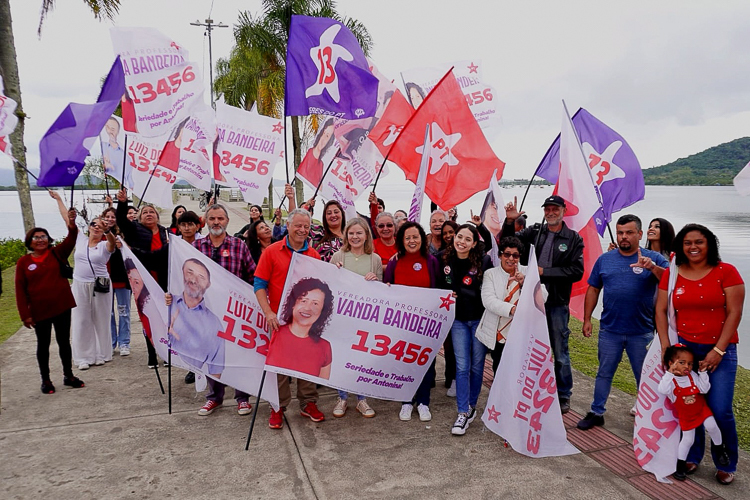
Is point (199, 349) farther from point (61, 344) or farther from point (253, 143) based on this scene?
point (253, 143)

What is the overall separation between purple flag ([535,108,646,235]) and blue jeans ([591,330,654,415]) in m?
1.91

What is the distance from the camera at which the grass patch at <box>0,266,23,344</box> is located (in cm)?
798

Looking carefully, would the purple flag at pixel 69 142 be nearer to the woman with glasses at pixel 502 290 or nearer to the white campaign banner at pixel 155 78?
the white campaign banner at pixel 155 78

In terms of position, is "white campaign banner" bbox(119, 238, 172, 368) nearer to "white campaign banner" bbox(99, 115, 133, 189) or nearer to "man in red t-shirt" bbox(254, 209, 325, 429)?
"man in red t-shirt" bbox(254, 209, 325, 429)

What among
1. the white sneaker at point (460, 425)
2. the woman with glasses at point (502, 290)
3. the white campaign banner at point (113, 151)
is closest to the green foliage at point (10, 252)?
the white campaign banner at point (113, 151)

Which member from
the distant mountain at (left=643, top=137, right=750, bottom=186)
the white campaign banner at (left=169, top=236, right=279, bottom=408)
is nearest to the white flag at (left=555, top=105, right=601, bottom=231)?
the white campaign banner at (left=169, top=236, right=279, bottom=408)

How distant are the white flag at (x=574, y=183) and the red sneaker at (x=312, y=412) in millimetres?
3076

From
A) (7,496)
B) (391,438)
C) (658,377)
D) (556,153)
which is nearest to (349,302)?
(391,438)

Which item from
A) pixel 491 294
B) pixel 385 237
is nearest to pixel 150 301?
pixel 385 237

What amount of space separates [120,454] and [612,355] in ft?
14.3

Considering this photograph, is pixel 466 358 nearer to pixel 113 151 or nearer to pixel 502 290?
pixel 502 290

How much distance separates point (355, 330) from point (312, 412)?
3.13 ft

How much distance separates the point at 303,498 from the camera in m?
3.53

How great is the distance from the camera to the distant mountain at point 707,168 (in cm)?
2556
